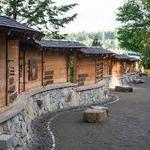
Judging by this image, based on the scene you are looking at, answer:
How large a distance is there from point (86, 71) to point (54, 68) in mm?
6106

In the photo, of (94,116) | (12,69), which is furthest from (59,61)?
(12,69)

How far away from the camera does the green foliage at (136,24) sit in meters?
68.4

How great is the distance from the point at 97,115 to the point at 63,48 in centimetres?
664

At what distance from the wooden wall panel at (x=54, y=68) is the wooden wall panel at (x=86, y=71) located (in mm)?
2820

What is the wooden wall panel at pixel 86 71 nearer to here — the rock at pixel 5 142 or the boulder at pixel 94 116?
the boulder at pixel 94 116

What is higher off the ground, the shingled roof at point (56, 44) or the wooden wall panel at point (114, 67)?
the shingled roof at point (56, 44)

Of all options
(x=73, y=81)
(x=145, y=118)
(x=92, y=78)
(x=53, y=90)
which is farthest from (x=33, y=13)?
(x=145, y=118)

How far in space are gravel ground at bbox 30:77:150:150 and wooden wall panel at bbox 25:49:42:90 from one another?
6.64 ft

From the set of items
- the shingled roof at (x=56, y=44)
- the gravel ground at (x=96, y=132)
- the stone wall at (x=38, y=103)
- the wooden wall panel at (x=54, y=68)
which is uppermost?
the shingled roof at (x=56, y=44)

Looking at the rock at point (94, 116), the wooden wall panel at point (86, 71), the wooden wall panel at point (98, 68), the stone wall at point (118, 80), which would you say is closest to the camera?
the rock at point (94, 116)

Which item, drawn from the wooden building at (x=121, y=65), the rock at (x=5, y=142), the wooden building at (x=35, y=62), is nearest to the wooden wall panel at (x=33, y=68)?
the wooden building at (x=35, y=62)

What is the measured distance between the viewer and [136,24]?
6950 centimetres

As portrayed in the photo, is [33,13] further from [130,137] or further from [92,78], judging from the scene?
[130,137]

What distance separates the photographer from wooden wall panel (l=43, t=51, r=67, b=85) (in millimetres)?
25109
